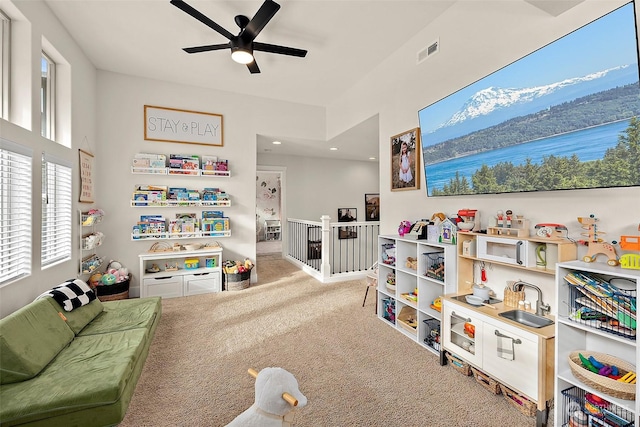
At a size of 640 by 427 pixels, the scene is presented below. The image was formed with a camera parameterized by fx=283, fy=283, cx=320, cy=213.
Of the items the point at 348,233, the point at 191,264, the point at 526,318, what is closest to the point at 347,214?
the point at 348,233

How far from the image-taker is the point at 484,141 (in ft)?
6.98

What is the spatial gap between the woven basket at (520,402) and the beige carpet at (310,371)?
0.12 ft

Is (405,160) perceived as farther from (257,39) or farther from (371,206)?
(371,206)

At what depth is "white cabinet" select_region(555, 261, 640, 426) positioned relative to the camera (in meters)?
1.39

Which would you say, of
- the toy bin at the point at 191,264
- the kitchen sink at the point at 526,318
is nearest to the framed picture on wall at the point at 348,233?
the toy bin at the point at 191,264

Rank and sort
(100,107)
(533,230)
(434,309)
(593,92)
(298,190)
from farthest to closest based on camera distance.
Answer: (298,190), (100,107), (434,309), (533,230), (593,92)

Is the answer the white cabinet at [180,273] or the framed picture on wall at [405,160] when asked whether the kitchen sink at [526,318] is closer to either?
the framed picture on wall at [405,160]

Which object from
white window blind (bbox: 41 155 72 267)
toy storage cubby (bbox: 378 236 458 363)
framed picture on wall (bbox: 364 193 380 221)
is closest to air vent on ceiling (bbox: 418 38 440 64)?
toy storage cubby (bbox: 378 236 458 363)

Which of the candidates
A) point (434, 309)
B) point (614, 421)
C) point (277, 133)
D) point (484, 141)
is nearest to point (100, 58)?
point (277, 133)

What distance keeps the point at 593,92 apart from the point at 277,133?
398 cm

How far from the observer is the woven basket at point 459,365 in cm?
208

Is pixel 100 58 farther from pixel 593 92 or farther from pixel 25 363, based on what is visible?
pixel 593 92

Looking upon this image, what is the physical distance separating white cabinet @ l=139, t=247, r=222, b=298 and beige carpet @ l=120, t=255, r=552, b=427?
43 centimetres

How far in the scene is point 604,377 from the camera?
1370 millimetres
